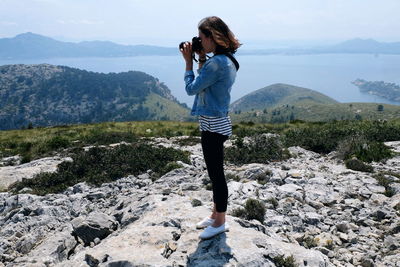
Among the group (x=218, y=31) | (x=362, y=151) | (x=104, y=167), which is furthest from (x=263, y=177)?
(x=218, y=31)

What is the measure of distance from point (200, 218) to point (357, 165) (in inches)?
308

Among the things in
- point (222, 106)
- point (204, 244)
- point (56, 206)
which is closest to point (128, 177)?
point (56, 206)

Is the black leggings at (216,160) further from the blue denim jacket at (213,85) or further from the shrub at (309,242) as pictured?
Result: the shrub at (309,242)

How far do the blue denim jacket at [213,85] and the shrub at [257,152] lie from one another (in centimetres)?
819

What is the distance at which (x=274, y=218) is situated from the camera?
Result: 7.48 m

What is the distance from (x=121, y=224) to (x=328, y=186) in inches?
244

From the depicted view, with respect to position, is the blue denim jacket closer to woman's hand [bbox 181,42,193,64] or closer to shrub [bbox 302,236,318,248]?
woman's hand [bbox 181,42,193,64]

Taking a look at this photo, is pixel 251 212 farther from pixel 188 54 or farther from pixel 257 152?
pixel 257 152

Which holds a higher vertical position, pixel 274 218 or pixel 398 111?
pixel 274 218

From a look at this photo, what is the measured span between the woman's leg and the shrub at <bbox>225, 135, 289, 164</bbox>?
24.8 ft

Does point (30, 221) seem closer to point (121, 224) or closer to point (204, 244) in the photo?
point (121, 224)

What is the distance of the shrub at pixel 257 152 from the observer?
13.2 metres

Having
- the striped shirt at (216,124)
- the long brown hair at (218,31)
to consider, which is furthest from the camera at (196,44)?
the striped shirt at (216,124)

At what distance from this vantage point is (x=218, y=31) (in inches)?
191
